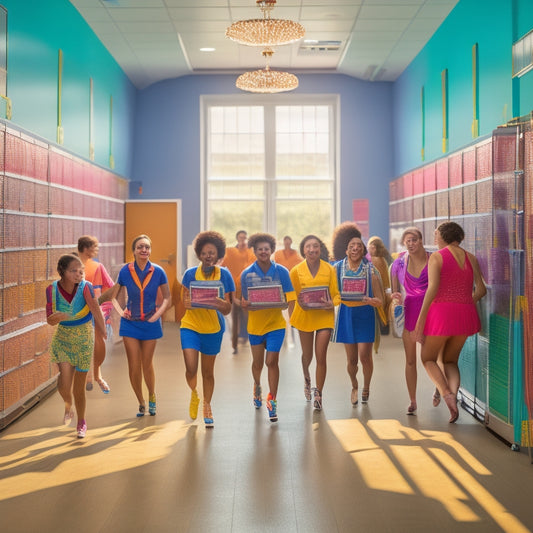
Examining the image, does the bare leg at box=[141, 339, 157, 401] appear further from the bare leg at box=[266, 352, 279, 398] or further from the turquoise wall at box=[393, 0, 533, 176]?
the turquoise wall at box=[393, 0, 533, 176]

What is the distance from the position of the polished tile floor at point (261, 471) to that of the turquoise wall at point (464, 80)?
2.63 meters

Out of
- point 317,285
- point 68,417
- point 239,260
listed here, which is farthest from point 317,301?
point 239,260

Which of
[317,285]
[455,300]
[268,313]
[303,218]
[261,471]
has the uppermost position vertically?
[303,218]

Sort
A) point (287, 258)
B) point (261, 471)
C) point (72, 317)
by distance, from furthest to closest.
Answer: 1. point (287, 258)
2. point (72, 317)
3. point (261, 471)

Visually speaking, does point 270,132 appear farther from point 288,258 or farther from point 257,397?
point 257,397

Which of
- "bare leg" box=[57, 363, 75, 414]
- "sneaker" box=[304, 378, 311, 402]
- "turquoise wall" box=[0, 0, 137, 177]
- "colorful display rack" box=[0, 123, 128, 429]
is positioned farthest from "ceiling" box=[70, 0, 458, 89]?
"bare leg" box=[57, 363, 75, 414]

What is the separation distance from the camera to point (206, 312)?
5.90 m

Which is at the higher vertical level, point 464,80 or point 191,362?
point 464,80

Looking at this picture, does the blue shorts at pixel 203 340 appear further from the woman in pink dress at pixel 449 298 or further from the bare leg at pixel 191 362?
the woman in pink dress at pixel 449 298

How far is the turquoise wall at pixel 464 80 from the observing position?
6.25 metres

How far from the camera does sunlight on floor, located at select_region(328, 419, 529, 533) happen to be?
4.08 m

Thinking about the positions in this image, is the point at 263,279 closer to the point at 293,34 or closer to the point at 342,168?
the point at 293,34

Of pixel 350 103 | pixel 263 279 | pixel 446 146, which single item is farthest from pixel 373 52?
pixel 263 279

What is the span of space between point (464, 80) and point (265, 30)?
2.15 metres
